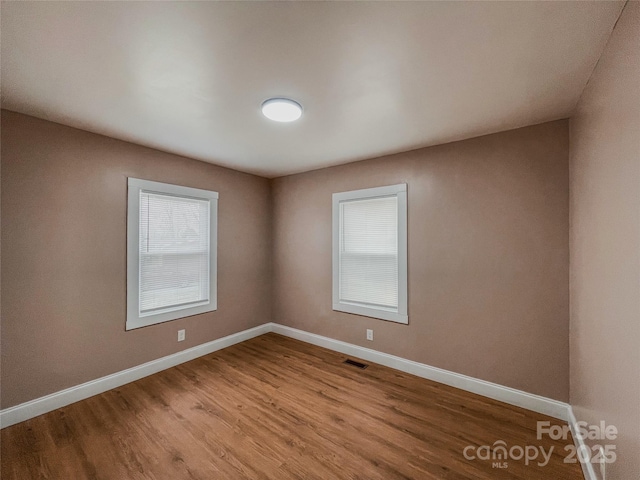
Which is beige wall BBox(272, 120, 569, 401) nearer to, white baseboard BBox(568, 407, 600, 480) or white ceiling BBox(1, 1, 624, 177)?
white baseboard BBox(568, 407, 600, 480)

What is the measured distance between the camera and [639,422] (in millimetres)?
1015

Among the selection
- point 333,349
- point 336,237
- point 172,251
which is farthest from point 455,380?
point 172,251

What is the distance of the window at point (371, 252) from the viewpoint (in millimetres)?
3053

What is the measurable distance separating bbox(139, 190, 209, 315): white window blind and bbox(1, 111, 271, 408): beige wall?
0.21 m

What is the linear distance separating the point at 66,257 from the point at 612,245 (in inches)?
157

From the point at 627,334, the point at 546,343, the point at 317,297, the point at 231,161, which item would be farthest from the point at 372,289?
the point at 231,161

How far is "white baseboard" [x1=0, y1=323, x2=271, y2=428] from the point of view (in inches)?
81.7

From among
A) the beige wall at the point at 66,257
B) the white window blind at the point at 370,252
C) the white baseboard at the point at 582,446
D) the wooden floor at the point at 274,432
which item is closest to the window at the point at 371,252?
the white window blind at the point at 370,252

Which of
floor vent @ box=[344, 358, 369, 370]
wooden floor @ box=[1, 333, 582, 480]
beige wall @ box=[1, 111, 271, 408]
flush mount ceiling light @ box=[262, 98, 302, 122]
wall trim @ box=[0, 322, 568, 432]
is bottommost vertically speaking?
floor vent @ box=[344, 358, 369, 370]

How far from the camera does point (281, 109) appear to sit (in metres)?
2.00

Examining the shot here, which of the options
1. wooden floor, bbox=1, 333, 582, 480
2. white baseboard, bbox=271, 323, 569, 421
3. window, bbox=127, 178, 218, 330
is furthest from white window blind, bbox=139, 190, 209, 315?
white baseboard, bbox=271, 323, 569, 421

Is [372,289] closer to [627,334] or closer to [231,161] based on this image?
[627,334]

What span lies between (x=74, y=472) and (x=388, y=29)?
323 centimetres

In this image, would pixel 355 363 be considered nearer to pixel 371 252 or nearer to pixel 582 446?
pixel 371 252
